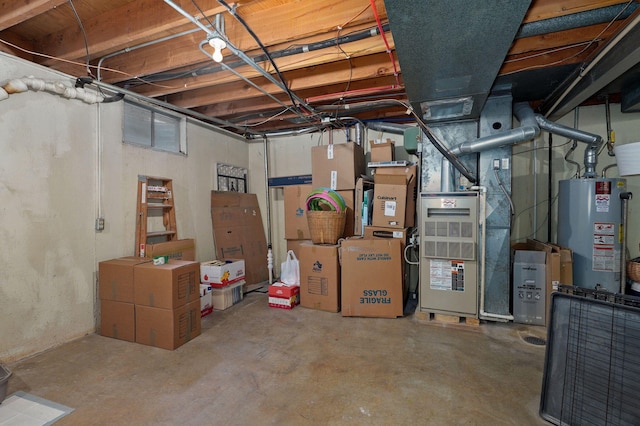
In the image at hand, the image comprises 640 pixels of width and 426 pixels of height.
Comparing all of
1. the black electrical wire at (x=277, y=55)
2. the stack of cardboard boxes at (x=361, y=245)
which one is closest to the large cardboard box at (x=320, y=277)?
the stack of cardboard boxes at (x=361, y=245)

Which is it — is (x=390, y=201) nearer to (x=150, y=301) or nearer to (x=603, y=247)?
(x=603, y=247)

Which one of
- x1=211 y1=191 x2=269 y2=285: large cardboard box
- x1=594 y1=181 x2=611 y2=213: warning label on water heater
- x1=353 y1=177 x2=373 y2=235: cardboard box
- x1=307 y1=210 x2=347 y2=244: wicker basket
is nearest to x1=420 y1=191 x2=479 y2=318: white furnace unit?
x1=353 y1=177 x2=373 y2=235: cardboard box

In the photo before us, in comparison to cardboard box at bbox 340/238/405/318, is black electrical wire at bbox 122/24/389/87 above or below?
above

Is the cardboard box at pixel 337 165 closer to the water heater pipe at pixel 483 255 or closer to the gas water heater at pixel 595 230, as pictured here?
the water heater pipe at pixel 483 255

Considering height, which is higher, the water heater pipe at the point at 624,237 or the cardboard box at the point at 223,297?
the water heater pipe at the point at 624,237

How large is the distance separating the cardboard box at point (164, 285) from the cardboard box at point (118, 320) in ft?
0.51

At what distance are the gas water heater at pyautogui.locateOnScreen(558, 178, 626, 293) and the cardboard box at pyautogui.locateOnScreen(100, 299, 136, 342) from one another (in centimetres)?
417

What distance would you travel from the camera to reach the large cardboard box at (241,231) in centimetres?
406

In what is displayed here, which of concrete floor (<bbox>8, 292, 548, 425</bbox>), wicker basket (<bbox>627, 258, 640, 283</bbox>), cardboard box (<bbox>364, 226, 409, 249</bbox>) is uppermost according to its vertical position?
cardboard box (<bbox>364, 226, 409, 249</bbox>)

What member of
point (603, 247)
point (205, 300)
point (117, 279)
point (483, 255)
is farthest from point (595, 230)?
point (117, 279)

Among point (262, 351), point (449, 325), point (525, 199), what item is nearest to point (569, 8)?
point (525, 199)

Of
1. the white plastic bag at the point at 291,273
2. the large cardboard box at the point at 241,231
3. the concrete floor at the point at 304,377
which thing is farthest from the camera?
the large cardboard box at the point at 241,231

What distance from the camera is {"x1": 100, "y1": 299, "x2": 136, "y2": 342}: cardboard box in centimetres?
254

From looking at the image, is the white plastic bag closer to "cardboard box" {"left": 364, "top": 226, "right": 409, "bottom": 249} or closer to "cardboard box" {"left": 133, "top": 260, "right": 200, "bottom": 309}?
"cardboard box" {"left": 364, "top": 226, "right": 409, "bottom": 249}
